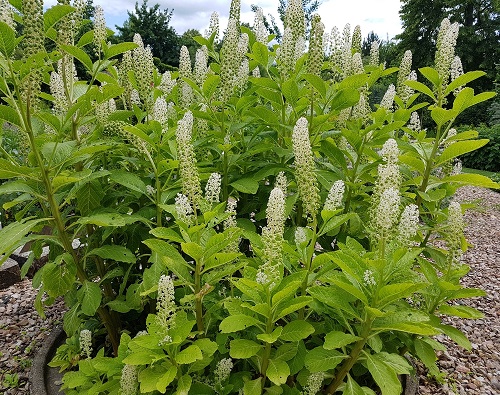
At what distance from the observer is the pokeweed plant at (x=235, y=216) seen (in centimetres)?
195

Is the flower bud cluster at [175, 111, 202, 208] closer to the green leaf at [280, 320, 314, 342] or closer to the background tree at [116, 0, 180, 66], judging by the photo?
the green leaf at [280, 320, 314, 342]

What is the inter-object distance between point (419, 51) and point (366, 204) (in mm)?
36182

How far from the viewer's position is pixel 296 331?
1988 mm

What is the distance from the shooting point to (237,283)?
5.98 feet

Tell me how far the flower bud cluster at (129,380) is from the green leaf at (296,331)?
751 mm

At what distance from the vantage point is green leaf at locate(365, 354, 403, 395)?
197 centimetres

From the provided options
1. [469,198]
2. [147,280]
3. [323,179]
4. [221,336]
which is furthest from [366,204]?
[469,198]

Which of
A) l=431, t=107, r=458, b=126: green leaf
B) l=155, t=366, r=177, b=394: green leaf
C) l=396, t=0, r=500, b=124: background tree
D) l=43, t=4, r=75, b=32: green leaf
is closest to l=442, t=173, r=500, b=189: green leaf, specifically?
l=431, t=107, r=458, b=126: green leaf

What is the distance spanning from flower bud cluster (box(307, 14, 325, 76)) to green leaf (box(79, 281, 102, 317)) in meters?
1.91

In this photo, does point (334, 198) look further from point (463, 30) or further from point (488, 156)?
point (463, 30)

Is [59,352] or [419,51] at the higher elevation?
[419,51]

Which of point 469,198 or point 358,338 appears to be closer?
point 358,338

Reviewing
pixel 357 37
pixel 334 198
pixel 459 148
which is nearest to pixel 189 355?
pixel 334 198

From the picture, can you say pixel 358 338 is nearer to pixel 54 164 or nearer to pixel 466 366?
pixel 54 164
